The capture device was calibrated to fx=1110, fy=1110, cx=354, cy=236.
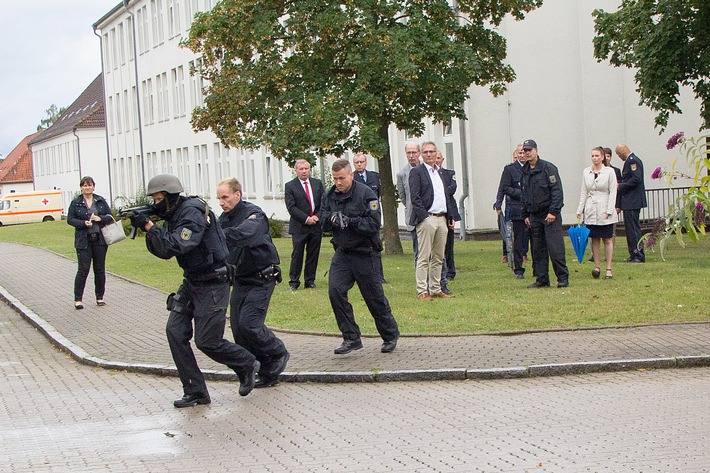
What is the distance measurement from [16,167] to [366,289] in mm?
105969

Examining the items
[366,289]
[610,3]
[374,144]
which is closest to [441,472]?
[366,289]

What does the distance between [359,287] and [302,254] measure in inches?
232

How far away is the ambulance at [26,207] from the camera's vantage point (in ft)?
251

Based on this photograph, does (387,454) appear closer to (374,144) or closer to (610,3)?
(374,144)

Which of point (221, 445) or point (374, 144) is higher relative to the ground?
point (374, 144)

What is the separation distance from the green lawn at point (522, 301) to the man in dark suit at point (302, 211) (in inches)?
19.6

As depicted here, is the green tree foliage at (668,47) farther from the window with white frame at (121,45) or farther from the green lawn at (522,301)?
the window with white frame at (121,45)

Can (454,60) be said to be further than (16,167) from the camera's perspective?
No

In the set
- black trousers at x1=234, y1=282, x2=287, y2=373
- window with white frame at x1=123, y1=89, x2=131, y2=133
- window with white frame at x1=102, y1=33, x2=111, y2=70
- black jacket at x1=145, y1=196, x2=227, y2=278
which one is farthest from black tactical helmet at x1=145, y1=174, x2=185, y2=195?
window with white frame at x1=102, y1=33, x2=111, y2=70

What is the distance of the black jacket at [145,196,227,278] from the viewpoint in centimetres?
855

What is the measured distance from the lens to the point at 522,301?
555 inches

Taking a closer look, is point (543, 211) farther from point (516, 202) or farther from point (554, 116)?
point (554, 116)

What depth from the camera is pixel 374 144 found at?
22.1 metres

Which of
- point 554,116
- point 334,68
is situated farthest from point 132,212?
point 554,116
